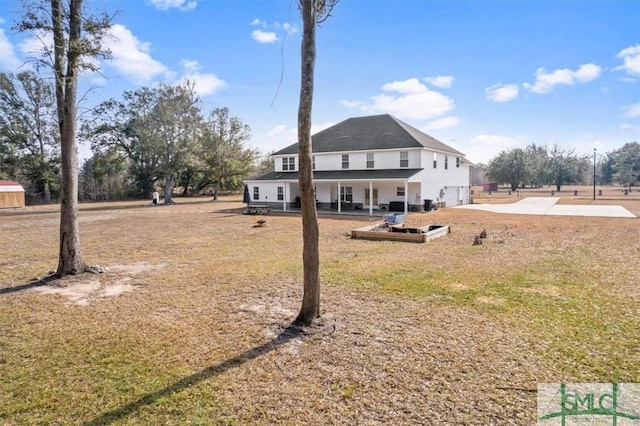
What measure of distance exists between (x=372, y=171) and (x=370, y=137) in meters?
3.35

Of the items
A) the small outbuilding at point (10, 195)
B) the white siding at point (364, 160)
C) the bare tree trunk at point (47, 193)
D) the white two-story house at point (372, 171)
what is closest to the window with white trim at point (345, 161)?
the white two-story house at point (372, 171)

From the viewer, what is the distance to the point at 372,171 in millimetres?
26703

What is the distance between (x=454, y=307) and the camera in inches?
245

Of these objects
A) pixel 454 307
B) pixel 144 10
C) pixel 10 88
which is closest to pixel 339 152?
pixel 144 10

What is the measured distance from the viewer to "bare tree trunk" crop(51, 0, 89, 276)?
26.7 feet

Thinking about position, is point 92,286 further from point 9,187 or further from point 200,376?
point 9,187

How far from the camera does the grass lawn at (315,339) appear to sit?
354 centimetres

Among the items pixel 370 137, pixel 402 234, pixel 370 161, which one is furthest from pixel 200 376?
pixel 370 137

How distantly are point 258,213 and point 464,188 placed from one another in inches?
735

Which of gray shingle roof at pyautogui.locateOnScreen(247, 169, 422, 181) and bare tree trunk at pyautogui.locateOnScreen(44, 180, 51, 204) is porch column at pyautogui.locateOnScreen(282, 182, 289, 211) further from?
bare tree trunk at pyautogui.locateOnScreen(44, 180, 51, 204)

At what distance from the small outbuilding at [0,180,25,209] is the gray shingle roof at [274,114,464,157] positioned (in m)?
25.2

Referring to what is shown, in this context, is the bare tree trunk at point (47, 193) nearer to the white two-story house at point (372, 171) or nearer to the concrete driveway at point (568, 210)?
the white two-story house at point (372, 171)

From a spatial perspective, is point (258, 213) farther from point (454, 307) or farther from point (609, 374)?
point (609, 374)
